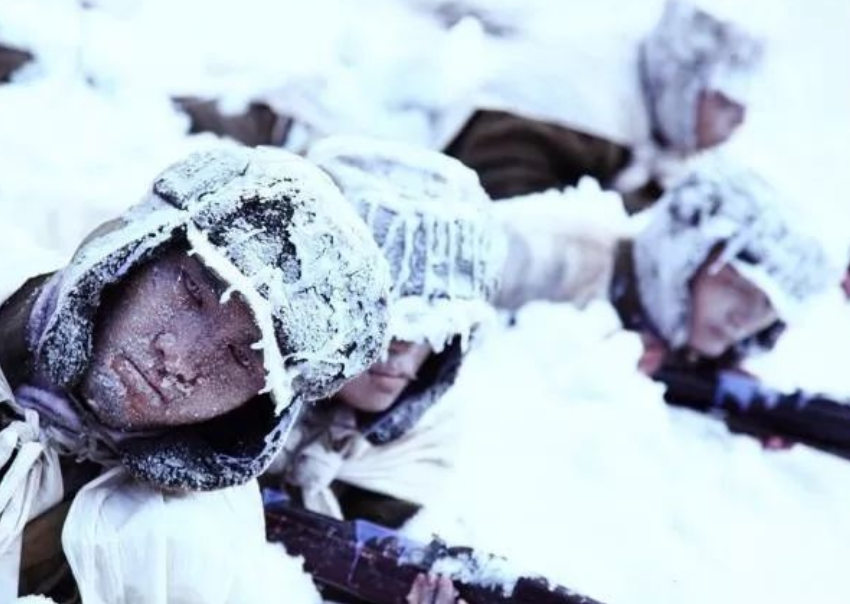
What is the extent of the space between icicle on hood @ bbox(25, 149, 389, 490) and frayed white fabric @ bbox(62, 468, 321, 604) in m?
0.03

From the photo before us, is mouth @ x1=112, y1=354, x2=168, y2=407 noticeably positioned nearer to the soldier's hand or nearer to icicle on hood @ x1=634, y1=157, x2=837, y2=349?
the soldier's hand

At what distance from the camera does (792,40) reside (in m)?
2.79

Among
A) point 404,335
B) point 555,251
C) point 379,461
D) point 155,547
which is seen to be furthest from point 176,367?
point 555,251

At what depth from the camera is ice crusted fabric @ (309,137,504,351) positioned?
1.10m

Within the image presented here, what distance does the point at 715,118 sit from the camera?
2201mm

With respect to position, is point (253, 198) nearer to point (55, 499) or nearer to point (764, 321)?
point (55, 499)

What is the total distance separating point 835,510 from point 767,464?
4.5 inches

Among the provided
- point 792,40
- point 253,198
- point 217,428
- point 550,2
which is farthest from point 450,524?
point 792,40

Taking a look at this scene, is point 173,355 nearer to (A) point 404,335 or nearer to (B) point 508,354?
(A) point 404,335

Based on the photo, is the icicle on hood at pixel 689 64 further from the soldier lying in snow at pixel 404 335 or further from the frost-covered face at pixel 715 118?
the soldier lying in snow at pixel 404 335

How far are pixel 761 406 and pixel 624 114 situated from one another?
741 mm

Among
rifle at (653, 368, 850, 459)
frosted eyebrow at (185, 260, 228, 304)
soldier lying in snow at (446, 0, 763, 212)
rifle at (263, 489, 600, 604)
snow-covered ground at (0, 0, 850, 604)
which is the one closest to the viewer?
frosted eyebrow at (185, 260, 228, 304)

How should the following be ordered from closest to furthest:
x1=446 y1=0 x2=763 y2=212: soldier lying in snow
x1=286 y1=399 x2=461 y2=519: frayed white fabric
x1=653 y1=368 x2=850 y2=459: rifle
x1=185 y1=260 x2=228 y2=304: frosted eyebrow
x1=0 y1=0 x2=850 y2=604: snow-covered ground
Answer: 1. x1=185 y1=260 x2=228 y2=304: frosted eyebrow
2. x1=286 y1=399 x2=461 y2=519: frayed white fabric
3. x1=0 y1=0 x2=850 y2=604: snow-covered ground
4. x1=653 y1=368 x2=850 y2=459: rifle
5. x1=446 y1=0 x2=763 y2=212: soldier lying in snow

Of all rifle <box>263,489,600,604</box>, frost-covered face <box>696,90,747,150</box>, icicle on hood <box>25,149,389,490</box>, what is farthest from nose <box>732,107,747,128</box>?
icicle on hood <box>25,149,389,490</box>
